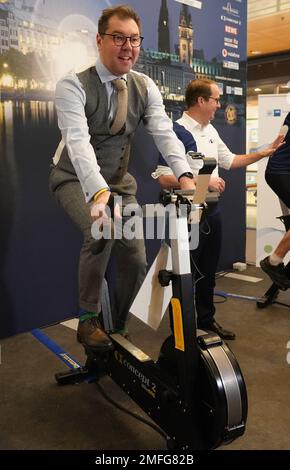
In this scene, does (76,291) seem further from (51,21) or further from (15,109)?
(51,21)

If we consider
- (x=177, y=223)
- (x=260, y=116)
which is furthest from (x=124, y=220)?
(x=260, y=116)

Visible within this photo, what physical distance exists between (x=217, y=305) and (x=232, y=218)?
1.32 meters

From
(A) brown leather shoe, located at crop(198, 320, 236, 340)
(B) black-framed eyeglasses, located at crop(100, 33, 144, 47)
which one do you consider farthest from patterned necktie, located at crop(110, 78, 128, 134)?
(A) brown leather shoe, located at crop(198, 320, 236, 340)

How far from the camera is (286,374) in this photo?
2.43 m

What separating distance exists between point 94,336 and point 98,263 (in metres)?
0.34

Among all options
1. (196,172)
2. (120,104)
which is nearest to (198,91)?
(196,172)

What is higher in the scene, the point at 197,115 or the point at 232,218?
the point at 197,115

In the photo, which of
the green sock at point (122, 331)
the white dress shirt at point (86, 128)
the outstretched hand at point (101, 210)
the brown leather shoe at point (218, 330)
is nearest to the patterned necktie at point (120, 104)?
the white dress shirt at point (86, 128)

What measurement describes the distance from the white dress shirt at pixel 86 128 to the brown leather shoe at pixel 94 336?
0.66 m

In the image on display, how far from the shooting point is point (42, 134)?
2.99m

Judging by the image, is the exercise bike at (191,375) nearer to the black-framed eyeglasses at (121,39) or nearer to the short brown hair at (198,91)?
the black-framed eyeglasses at (121,39)

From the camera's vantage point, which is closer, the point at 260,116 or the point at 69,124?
the point at 69,124

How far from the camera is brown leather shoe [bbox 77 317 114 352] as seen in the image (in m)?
2.02

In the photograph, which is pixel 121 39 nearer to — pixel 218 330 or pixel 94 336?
pixel 94 336
